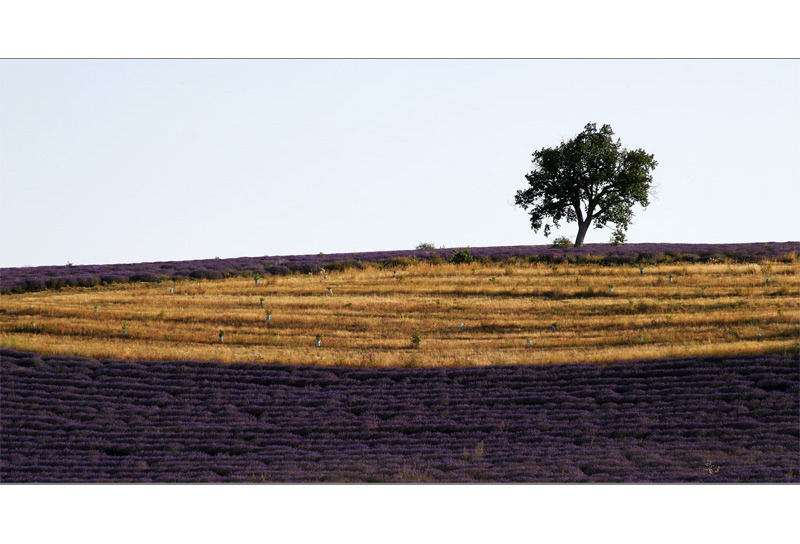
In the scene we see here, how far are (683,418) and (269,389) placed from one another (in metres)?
10.4

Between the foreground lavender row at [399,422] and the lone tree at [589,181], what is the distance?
25933 mm

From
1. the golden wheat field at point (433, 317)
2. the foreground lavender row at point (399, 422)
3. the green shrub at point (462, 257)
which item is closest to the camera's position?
the foreground lavender row at point (399, 422)

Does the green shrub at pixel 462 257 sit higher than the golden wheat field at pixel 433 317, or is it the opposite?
the green shrub at pixel 462 257

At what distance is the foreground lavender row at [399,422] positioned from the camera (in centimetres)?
1886

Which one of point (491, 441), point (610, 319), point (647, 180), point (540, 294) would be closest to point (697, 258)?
point (647, 180)

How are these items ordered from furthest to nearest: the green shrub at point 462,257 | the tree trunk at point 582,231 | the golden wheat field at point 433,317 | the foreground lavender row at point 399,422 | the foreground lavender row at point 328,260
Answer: the tree trunk at point 582,231
the green shrub at point 462,257
the foreground lavender row at point 328,260
the golden wheat field at point 433,317
the foreground lavender row at point 399,422

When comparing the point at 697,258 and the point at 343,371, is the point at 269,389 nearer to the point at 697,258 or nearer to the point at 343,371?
the point at 343,371

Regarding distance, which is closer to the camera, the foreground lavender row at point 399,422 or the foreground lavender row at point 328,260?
the foreground lavender row at point 399,422

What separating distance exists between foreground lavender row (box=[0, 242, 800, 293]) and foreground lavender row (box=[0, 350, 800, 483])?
15.3 m

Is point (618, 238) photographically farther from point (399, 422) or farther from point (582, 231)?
point (399, 422)

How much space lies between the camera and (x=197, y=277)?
144 feet

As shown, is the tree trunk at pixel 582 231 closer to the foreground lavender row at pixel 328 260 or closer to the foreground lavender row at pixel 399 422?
the foreground lavender row at pixel 328 260

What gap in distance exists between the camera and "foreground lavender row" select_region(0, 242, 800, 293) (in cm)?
4322

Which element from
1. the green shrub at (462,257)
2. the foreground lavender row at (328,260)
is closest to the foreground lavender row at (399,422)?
the foreground lavender row at (328,260)
